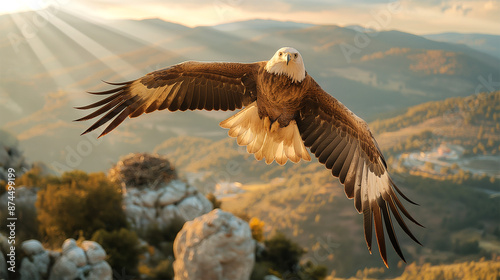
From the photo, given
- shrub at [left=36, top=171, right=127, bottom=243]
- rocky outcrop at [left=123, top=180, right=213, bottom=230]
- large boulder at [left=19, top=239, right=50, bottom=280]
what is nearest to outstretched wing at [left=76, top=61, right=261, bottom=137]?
large boulder at [left=19, top=239, right=50, bottom=280]

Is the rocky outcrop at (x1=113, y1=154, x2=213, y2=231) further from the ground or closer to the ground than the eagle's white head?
closer to the ground

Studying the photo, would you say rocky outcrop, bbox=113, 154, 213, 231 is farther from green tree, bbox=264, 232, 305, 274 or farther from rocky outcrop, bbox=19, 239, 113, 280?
rocky outcrop, bbox=19, 239, 113, 280

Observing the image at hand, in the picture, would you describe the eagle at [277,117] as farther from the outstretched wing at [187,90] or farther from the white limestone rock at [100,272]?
the white limestone rock at [100,272]

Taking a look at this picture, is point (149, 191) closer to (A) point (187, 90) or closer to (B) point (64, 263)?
(B) point (64, 263)

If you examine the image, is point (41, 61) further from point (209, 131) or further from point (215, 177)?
point (215, 177)

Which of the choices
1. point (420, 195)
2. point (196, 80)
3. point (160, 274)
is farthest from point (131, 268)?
point (420, 195)

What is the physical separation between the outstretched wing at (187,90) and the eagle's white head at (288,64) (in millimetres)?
669

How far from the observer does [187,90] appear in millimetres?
5164

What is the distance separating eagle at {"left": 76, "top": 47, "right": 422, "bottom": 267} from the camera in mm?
4668

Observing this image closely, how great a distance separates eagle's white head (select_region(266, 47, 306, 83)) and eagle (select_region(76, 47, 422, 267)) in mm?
237

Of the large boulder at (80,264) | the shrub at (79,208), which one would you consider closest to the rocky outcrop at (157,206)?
the shrub at (79,208)

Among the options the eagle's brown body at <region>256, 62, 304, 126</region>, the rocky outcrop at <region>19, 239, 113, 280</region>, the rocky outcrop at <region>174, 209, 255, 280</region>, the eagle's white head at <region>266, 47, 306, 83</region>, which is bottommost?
the rocky outcrop at <region>19, 239, 113, 280</region>

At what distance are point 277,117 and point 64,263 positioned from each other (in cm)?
1233

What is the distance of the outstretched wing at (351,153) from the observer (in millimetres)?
4668
